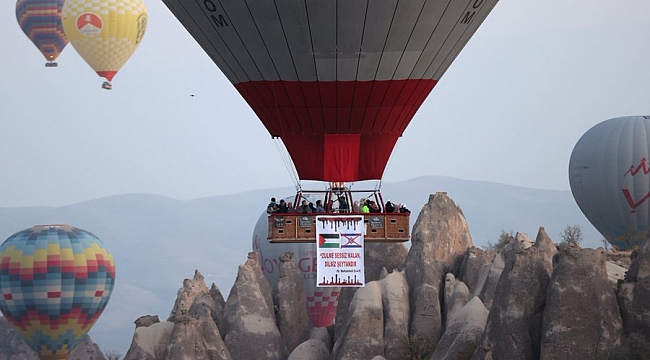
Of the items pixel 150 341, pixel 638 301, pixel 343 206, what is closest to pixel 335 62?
pixel 343 206

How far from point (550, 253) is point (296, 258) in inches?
1086

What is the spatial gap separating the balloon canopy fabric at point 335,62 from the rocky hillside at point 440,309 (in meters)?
11.4

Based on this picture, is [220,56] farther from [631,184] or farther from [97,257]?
[97,257]

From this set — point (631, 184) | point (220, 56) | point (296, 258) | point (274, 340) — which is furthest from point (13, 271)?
point (220, 56)

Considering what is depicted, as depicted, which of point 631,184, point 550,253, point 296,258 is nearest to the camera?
point 550,253

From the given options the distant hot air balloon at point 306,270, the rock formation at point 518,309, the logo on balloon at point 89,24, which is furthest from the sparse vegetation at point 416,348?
the logo on balloon at point 89,24

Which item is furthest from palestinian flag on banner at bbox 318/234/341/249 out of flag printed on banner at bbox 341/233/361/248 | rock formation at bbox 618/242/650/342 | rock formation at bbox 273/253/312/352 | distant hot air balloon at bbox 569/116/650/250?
distant hot air balloon at bbox 569/116/650/250

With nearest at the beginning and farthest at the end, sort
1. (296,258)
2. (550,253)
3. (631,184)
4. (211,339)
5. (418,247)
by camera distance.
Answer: (550,253), (211,339), (418,247), (631,184), (296,258)

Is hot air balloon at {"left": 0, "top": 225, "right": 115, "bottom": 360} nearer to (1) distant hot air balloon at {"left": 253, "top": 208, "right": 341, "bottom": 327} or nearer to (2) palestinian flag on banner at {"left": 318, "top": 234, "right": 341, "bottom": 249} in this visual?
(1) distant hot air balloon at {"left": 253, "top": 208, "right": 341, "bottom": 327}

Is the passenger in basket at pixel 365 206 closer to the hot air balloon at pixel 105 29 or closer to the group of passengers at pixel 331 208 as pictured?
the group of passengers at pixel 331 208

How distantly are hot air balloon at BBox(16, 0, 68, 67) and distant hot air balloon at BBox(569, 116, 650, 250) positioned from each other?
32.3 m

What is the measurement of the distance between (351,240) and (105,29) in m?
52.8

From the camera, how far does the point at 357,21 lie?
143 feet

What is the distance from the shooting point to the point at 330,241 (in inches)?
1780
